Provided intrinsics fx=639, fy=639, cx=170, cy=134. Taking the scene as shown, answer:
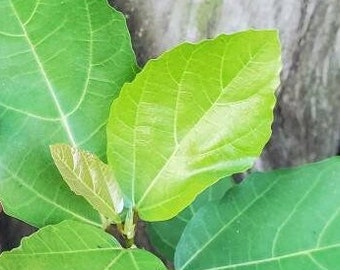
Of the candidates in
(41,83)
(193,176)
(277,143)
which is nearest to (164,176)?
(193,176)

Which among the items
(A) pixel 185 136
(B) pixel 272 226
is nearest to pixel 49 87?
(A) pixel 185 136

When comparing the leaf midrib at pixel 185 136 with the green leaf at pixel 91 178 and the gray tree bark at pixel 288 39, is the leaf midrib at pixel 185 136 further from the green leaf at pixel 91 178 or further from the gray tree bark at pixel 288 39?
the gray tree bark at pixel 288 39

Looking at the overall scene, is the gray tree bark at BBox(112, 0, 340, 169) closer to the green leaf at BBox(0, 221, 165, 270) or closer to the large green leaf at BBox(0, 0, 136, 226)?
the large green leaf at BBox(0, 0, 136, 226)

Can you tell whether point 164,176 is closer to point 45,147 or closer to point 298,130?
point 45,147

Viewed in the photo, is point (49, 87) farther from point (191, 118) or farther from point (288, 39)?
point (288, 39)

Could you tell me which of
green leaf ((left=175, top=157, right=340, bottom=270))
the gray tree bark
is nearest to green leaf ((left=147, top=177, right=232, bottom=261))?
green leaf ((left=175, top=157, right=340, bottom=270))

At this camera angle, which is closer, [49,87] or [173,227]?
[49,87]
